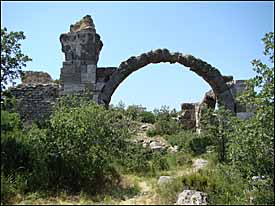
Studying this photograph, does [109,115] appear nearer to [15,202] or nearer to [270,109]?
[15,202]

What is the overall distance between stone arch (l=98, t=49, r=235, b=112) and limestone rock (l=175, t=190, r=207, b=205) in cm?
672

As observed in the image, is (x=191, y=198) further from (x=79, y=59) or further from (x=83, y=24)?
(x=83, y=24)

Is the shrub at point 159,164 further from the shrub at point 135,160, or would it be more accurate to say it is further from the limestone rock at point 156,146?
the limestone rock at point 156,146

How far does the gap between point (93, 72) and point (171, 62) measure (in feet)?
8.97

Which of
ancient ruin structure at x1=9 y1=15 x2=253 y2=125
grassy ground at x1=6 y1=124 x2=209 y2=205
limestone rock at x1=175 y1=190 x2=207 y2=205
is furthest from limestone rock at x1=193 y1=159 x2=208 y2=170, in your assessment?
limestone rock at x1=175 y1=190 x2=207 y2=205

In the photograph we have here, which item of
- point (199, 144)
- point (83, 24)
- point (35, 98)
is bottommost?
point (199, 144)

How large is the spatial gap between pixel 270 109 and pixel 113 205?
2.98m

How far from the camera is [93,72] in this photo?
42.2ft

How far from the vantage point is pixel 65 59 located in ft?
42.7

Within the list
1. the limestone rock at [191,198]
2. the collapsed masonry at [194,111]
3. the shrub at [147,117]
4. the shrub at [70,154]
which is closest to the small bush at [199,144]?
the collapsed masonry at [194,111]

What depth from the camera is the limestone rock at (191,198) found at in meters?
6.04

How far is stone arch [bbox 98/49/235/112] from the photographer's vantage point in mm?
12719

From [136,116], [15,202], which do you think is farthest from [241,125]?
[136,116]

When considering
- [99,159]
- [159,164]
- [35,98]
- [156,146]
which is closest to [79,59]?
[35,98]
